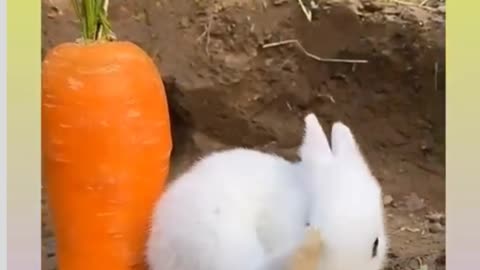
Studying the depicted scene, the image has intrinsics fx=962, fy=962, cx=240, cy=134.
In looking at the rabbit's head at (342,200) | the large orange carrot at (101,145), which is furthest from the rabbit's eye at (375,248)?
the large orange carrot at (101,145)

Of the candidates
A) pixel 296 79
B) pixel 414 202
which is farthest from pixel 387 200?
pixel 296 79

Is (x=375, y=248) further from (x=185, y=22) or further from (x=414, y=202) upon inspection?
(x=185, y=22)

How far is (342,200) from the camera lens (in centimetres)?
89

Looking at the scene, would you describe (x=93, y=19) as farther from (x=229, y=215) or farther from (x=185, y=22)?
(x=229, y=215)

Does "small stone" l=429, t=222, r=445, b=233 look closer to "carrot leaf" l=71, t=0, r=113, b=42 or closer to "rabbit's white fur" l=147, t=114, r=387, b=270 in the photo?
"rabbit's white fur" l=147, t=114, r=387, b=270

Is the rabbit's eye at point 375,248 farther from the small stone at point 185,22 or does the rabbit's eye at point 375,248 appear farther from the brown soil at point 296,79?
the small stone at point 185,22

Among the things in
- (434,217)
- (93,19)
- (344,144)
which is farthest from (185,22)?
(434,217)

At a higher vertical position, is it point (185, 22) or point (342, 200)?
point (185, 22)

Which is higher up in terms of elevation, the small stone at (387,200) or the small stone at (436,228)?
the small stone at (387,200)

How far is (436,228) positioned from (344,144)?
0.45ft

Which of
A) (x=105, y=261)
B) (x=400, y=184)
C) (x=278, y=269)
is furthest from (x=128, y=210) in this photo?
(x=400, y=184)

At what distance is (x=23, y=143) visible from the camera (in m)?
0.92

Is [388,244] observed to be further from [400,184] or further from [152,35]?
[152,35]

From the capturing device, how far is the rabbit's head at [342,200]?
0.88m
